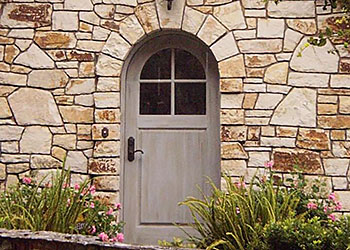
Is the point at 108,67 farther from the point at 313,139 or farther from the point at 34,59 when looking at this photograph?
the point at 313,139

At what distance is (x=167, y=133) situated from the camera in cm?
498

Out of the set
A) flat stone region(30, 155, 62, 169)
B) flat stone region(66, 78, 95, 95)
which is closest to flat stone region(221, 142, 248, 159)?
flat stone region(66, 78, 95, 95)

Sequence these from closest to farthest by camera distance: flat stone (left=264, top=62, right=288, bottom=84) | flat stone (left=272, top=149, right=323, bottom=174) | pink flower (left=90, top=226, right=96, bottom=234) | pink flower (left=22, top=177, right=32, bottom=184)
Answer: pink flower (left=90, top=226, right=96, bottom=234) → pink flower (left=22, top=177, right=32, bottom=184) → flat stone (left=272, top=149, right=323, bottom=174) → flat stone (left=264, top=62, right=288, bottom=84)

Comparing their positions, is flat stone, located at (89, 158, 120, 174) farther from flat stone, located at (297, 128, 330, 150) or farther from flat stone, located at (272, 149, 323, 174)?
flat stone, located at (297, 128, 330, 150)

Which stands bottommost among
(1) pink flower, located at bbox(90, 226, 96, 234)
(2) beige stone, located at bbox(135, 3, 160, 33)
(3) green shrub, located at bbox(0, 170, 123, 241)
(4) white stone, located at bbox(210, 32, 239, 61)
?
(1) pink flower, located at bbox(90, 226, 96, 234)

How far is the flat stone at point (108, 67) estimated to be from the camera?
4.87m

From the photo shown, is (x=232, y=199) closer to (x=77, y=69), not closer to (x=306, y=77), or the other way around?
(x=306, y=77)

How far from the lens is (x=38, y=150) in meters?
4.87

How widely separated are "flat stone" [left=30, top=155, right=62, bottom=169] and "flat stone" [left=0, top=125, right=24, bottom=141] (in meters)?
0.27

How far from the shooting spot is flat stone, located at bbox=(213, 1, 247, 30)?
484 centimetres

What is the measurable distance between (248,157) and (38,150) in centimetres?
205

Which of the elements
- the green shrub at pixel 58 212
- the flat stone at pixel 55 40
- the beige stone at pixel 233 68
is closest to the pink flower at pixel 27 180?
the green shrub at pixel 58 212

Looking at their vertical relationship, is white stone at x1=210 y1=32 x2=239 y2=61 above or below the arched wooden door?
above

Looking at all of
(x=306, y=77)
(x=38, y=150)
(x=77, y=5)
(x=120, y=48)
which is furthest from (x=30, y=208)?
(x=306, y=77)
